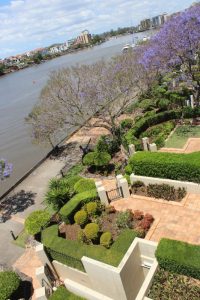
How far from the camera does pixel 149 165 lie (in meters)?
18.3

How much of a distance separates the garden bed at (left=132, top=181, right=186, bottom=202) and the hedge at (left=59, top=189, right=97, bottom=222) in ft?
8.74

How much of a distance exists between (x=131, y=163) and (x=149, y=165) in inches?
54.2

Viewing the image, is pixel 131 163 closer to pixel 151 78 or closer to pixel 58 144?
pixel 58 144

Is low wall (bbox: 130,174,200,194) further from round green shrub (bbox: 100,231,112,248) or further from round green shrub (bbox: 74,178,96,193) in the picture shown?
round green shrub (bbox: 100,231,112,248)

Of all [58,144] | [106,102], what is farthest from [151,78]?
[58,144]

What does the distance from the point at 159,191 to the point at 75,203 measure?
5.06 meters

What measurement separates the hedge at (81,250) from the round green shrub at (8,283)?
6.75ft

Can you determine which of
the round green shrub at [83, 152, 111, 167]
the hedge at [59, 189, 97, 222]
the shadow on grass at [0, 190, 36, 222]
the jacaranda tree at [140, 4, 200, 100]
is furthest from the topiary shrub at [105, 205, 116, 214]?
the jacaranda tree at [140, 4, 200, 100]

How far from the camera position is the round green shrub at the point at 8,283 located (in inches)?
571

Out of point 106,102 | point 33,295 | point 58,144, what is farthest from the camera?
point 58,144

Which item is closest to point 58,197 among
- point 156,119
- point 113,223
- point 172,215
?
point 113,223

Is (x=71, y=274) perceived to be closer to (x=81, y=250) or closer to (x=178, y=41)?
(x=81, y=250)

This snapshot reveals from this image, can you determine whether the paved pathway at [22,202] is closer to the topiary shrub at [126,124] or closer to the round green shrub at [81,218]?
the round green shrub at [81,218]

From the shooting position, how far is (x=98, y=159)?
23531mm
